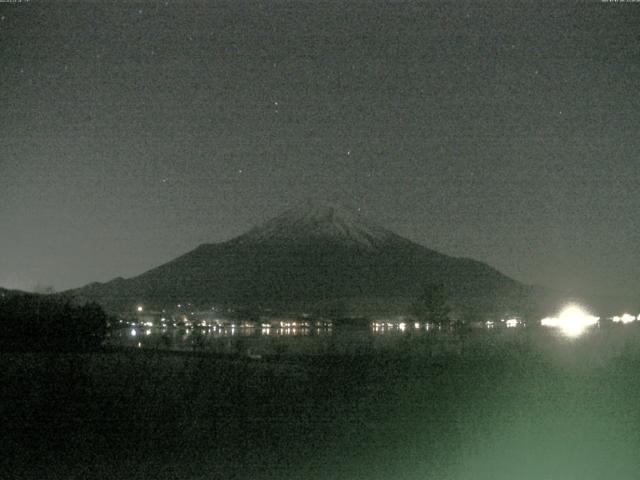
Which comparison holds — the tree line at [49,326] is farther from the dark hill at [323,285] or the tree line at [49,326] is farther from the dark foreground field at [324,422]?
the dark hill at [323,285]

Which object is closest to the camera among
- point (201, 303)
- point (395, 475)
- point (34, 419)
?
point (395, 475)

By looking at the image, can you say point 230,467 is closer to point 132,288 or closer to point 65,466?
point 65,466

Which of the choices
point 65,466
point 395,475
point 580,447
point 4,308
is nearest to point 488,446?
point 580,447

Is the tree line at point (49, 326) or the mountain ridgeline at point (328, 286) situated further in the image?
the mountain ridgeline at point (328, 286)

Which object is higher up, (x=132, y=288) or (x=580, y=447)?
(x=132, y=288)

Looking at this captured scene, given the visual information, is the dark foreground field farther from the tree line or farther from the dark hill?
the dark hill

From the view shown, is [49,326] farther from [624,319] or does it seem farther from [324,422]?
[624,319]

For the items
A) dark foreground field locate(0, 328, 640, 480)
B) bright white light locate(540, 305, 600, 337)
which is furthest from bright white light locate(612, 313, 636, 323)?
dark foreground field locate(0, 328, 640, 480)

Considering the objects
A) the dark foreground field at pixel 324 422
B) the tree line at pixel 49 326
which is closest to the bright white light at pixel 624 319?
the tree line at pixel 49 326
